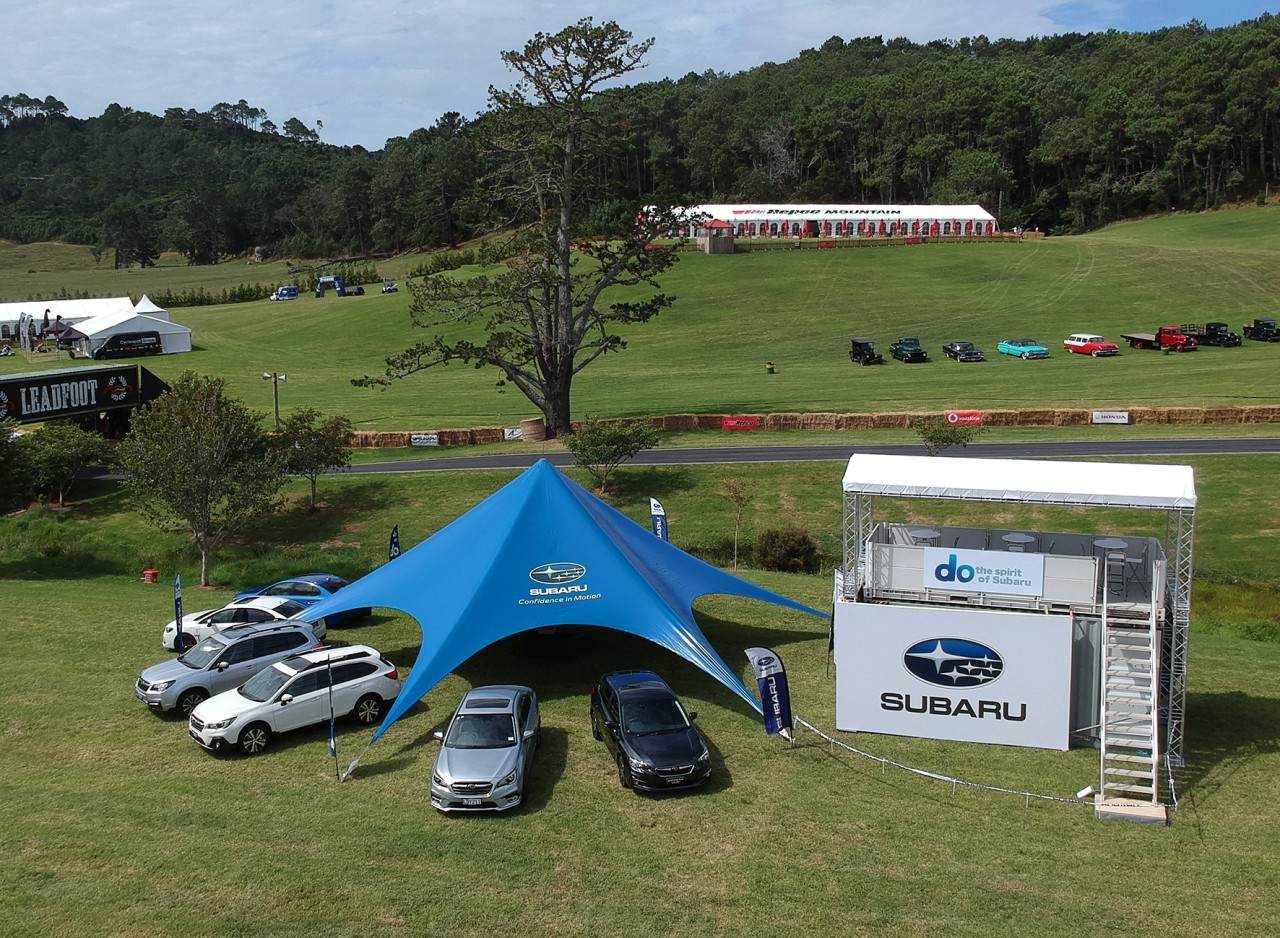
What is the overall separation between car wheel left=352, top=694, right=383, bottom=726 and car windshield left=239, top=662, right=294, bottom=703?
4.67 ft

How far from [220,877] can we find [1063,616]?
14.3m

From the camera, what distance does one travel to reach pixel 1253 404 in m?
50.5

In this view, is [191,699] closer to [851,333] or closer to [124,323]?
[851,333]

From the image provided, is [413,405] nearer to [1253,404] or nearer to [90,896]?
[1253,404]

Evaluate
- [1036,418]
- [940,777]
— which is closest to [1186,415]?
[1036,418]

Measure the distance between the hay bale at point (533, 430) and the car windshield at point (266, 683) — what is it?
107 ft

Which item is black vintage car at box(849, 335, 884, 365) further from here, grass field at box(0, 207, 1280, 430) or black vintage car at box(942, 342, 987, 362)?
black vintage car at box(942, 342, 987, 362)

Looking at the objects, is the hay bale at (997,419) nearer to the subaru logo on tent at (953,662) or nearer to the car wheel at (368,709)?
the subaru logo on tent at (953,662)

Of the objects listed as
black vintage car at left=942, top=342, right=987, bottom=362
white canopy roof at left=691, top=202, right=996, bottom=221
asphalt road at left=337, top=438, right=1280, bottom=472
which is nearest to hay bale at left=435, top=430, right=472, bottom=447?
asphalt road at left=337, top=438, right=1280, bottom=472

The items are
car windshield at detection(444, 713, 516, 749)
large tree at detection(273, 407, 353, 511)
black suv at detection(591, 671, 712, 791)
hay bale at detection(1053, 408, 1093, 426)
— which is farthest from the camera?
hay bale at detection(1053, 408, 1093, 426)

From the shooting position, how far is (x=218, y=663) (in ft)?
71.5

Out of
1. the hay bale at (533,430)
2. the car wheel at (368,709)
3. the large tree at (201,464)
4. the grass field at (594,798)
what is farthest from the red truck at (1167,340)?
the car wheel at (368,709)

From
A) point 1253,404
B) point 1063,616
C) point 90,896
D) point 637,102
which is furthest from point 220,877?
point 1253,404

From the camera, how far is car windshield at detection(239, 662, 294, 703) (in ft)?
65.0
